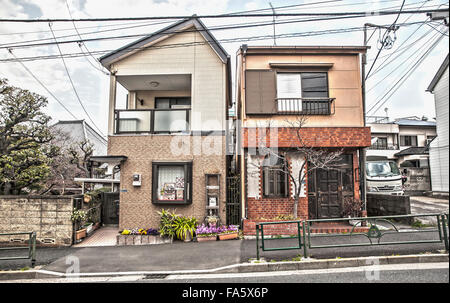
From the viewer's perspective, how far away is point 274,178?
866 centimetres

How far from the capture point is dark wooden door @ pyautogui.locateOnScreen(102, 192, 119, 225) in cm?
1062

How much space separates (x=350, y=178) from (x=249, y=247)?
15.6 feet

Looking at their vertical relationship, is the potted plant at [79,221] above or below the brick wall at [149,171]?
below

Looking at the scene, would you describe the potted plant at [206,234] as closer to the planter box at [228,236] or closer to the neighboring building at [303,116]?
the planter box at [228,236]

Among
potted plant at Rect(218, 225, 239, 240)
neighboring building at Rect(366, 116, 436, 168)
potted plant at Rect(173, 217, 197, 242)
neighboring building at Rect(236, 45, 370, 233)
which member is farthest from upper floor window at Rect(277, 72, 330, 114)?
neighboring building at Rect(366, 116, 436, 168)

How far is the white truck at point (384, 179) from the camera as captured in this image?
38.5ft

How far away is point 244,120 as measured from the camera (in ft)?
29.6

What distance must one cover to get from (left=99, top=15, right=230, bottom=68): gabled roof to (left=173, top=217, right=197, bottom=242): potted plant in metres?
6.07

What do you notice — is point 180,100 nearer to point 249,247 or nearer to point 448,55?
point 249,247

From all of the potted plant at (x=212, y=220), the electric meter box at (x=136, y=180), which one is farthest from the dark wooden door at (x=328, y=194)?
the electric meter box at (x=136, y=180)

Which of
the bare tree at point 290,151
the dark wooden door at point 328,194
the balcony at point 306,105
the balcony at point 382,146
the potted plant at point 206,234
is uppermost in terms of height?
the balcony at point 382,146

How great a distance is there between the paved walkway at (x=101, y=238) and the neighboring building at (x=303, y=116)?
4831mm
